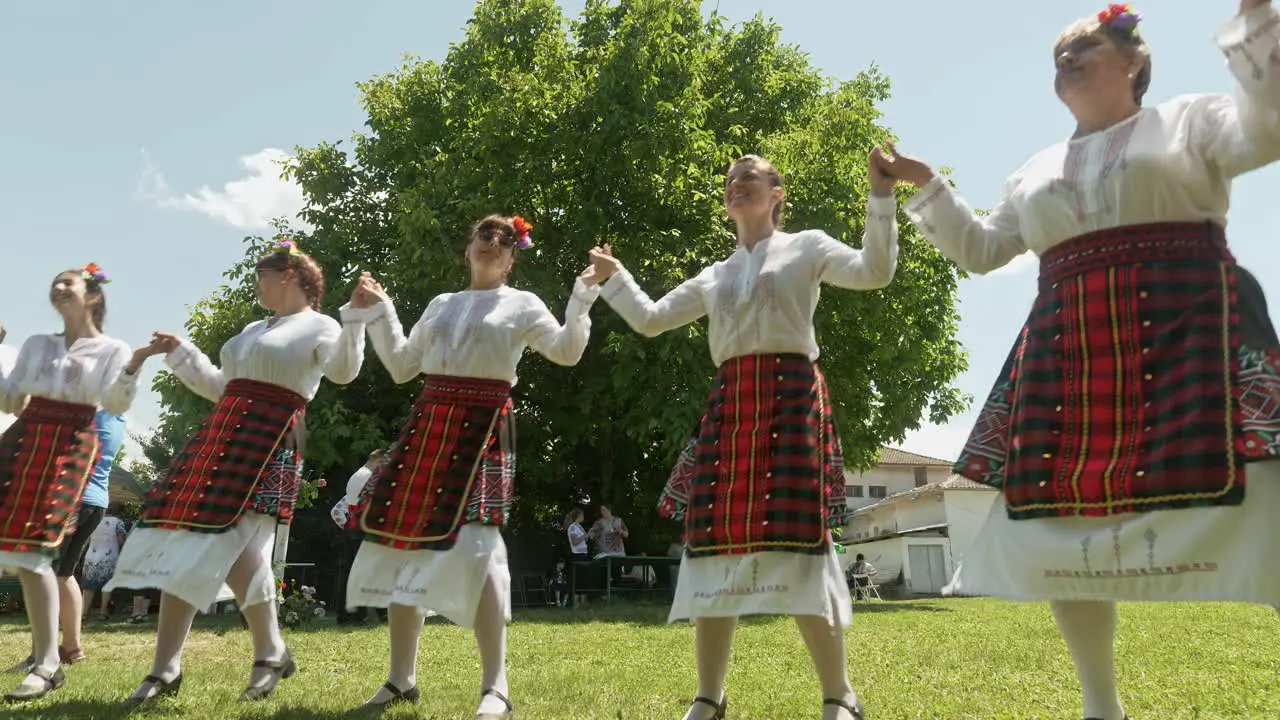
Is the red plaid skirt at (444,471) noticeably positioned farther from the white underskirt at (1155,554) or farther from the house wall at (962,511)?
the house wall at (962,511)

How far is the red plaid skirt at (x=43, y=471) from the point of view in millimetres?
4852

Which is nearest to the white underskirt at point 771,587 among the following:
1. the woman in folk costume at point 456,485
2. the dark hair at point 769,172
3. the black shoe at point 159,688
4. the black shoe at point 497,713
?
the black shoe at point 497,713

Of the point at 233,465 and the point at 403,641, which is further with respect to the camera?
the point at 233,465

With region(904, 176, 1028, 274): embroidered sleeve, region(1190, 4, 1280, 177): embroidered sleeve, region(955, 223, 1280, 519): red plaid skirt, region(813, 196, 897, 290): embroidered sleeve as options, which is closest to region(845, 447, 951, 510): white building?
region(813, 196, 897, 290): embroidered sleeve

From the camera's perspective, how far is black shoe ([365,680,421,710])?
4152mm

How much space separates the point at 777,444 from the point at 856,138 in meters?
14.2

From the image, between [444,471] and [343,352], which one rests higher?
[343,352]

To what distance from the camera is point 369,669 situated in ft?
19.7

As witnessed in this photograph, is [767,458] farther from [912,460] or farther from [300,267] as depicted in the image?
[912,460]

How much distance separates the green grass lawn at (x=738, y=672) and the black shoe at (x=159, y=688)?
8 centimetres

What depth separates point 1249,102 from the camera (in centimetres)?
242

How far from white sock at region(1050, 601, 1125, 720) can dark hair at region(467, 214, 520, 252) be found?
274cm

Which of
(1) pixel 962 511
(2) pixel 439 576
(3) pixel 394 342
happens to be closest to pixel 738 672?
(2) pixel 439 576

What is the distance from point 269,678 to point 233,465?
3.21 feet
